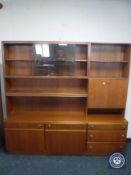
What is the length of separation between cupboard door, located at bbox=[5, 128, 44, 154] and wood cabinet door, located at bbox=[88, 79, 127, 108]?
40.1 inches

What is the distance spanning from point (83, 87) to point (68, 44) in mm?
822

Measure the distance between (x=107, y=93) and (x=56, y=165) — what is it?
1.41m

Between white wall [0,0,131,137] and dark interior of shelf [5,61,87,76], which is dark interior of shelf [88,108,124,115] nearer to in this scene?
dark interior of shelf [5,61,87,76]

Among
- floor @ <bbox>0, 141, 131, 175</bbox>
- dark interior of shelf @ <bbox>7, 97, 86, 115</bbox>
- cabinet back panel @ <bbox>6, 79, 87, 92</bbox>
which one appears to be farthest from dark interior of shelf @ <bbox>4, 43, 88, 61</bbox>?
floor @ <bbox>0, 141, 131, 175</bbox>

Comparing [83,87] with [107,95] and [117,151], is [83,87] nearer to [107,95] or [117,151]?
[107,95]

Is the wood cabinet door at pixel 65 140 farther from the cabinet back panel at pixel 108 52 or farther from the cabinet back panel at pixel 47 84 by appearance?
the cabinet back panel at pixel 108 52

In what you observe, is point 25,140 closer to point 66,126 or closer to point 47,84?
point 66,126

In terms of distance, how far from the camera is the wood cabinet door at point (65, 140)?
264 centimetres

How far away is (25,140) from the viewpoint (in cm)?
269

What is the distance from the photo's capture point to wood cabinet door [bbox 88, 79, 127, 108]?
2.65 m

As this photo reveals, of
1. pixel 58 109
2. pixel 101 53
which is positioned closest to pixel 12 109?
pixel 58 109

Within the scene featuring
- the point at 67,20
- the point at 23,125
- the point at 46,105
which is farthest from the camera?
the point at 46,105

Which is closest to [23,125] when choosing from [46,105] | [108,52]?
[46,105]

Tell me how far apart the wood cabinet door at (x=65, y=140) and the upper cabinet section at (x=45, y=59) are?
93cm
